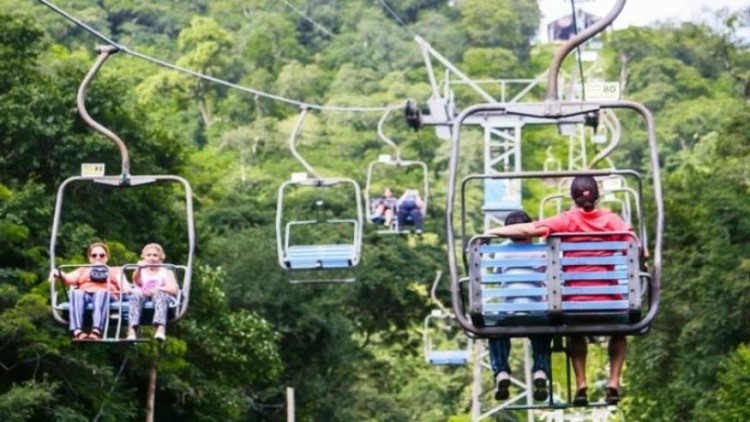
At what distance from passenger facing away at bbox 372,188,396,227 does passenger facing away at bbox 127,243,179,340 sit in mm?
26123

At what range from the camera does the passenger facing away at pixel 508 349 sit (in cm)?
1603

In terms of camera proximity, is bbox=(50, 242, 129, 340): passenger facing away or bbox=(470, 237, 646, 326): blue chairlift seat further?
bbox=(50, 242, 129, 340): passenger facing away

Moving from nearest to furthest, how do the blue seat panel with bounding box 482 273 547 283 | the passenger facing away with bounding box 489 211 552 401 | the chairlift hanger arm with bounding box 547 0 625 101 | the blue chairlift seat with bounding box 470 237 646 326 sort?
the chairlift hanger arm with bounding box 547 0 625 101 < the blue chairlift seat with bounding box 470 237 646 326 < the blue seat panel with bounding box 482 273 547 283 < the passenger facing away with bounding box 489 211 552 401

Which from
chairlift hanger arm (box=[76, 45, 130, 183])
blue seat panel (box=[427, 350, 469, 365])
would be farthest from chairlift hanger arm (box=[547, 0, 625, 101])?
blue seat panel (box=[427, 350, 469, 365])

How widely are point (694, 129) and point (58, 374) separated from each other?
289ft

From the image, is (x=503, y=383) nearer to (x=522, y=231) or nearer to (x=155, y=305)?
(x=522, y=231)

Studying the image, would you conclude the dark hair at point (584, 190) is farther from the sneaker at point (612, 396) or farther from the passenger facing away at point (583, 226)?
the sneaker at point (612, 396)

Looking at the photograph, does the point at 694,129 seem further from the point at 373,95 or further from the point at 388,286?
the point at 388,286

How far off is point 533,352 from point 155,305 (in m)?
4.42

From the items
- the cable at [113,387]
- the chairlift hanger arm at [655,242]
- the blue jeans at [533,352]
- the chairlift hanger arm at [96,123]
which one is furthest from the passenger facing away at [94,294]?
the cable at [113,387]

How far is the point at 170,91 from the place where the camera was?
124 metres

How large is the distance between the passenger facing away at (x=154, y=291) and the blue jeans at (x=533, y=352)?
4060 mm

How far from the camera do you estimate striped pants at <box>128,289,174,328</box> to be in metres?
19.8

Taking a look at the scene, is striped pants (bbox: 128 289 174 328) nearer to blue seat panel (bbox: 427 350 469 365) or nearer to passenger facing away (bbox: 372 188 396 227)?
passenger facing away (bbox: 372 188 396 227)
